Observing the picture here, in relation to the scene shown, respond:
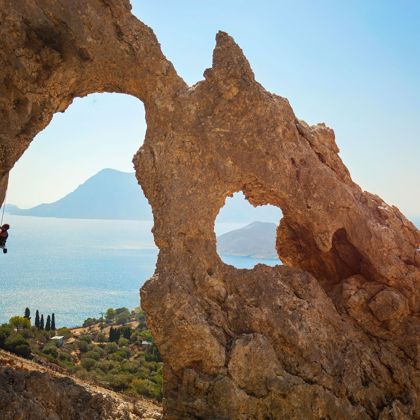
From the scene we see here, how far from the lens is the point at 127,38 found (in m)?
12.2

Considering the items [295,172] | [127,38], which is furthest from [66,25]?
[295,172]

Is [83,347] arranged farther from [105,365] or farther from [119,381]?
[119,381]

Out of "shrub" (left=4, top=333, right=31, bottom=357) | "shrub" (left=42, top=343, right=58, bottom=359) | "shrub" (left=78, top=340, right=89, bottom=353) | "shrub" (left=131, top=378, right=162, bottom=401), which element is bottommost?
"shrub" (left=131, top=378, right=162, bottom=401)

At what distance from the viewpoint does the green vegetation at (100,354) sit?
2969 centimetres

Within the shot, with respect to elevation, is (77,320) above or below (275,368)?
below

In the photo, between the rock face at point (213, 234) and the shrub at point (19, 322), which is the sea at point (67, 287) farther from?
the rock face at point (213, 234)

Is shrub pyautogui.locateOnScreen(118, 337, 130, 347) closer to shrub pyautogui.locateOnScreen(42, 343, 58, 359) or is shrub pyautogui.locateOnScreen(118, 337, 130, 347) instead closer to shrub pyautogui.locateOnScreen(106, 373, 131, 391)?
shrub pyautogui.locateOnScreen(42, 343, 58, 359)

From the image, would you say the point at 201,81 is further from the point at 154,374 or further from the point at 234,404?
the point at 154,374

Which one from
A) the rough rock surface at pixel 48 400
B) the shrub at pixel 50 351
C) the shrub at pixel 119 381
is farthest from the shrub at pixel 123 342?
the rough rock surface at pixel 48 400

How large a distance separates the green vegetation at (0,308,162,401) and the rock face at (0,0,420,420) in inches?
678

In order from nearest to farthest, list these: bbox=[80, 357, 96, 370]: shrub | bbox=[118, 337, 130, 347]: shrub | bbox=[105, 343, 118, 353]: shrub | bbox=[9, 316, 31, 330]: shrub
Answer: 1. bbox=[80, 357, 96, 370]: shrub
2. bbox=[9, 316, 31, 330]: shrub
3. bbox=[105, 343, 118, 353]: shrub
4. bbox=[118, 337, 130, 347]: shrub

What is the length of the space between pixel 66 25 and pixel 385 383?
12.5 meters

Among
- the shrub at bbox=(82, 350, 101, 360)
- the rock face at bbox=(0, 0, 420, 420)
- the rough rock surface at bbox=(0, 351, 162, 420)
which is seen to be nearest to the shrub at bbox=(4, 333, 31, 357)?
the shrub at bbox=(82, 350, 101, 360)

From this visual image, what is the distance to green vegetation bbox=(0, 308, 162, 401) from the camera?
29.7m
